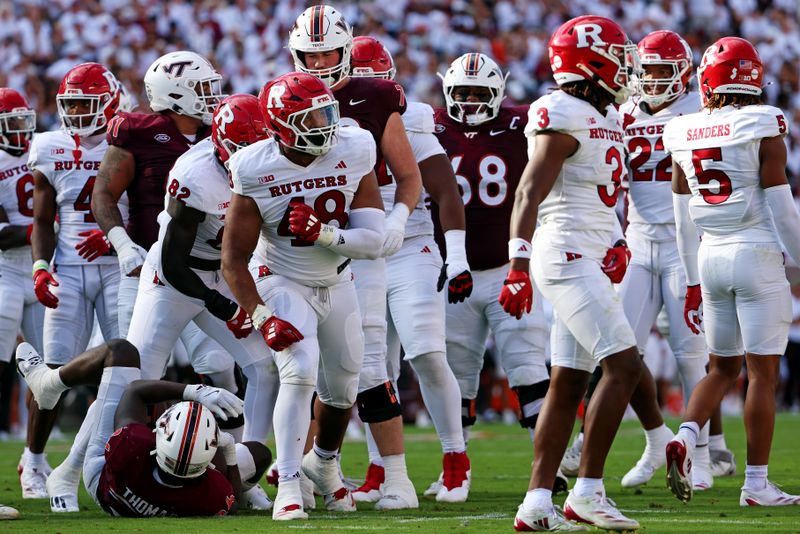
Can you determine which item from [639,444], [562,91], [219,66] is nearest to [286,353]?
[562,91]

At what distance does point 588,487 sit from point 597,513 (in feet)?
0.36

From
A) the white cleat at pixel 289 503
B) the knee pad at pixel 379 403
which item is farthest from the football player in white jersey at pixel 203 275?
the white cleat at pixel 289 503

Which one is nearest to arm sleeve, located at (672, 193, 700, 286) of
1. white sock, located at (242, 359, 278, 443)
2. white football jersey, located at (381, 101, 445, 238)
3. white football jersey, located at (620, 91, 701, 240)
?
white football jersey, located at (620, 91, 701, 240)

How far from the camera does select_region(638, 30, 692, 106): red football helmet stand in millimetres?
7195

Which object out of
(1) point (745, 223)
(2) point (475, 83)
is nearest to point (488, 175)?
(2) point (475, 83)

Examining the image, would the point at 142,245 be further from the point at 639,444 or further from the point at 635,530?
the point at 639,444

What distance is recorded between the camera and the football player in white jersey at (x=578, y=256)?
4770mm

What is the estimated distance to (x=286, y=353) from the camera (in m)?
5.27

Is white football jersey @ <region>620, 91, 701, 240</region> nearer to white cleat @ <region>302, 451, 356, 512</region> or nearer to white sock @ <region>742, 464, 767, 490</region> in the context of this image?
white sock @ <region>742, 464, 767, 490</region>

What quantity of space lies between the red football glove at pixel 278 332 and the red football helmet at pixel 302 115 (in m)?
0.68

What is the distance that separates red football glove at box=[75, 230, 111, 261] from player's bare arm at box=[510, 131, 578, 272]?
2.87 metres

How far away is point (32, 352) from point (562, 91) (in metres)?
2.80

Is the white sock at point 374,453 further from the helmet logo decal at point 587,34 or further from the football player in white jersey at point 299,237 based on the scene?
the helmet logo decal at point 587,34

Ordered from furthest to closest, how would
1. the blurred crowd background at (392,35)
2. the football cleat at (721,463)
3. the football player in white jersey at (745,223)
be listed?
the blurred crowd background at (392,35)
the football cleat at (721,463)
the football player in white jersey at (745,223)
